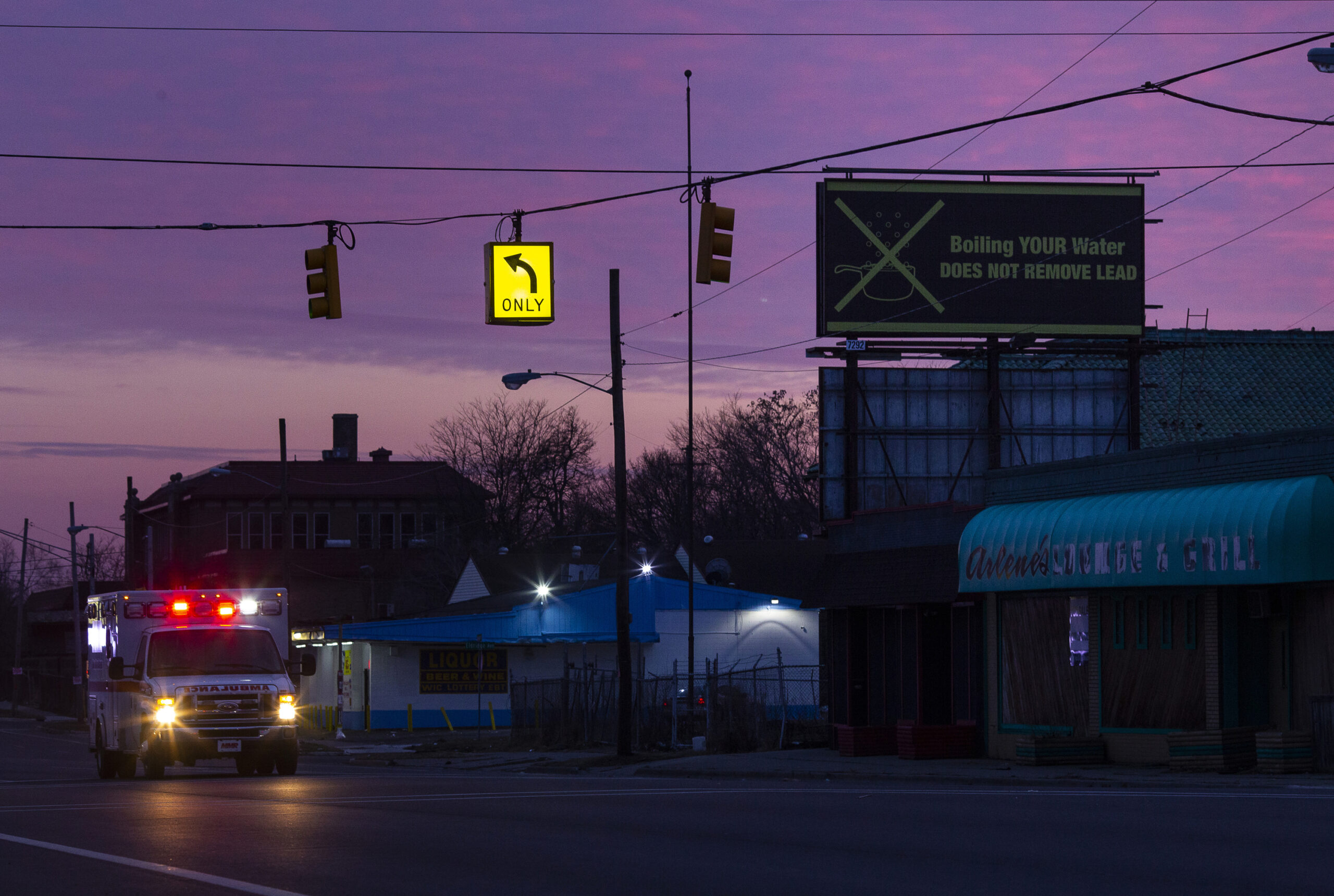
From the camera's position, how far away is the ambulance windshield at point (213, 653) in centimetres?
2647

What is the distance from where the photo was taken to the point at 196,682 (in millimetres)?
26109

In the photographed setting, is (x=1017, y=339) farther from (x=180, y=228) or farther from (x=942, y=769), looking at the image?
(x=180, y=228)

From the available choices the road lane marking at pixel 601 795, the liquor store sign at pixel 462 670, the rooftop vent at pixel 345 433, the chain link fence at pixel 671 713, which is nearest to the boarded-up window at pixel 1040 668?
the chain link fence at pixel 671 713

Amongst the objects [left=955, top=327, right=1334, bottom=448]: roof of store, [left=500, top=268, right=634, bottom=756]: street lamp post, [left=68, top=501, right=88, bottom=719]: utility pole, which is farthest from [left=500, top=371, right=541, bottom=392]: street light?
[left=68, top=501, right=88, bottom=719]: utility pole

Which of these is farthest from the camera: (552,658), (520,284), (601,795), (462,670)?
(552,658)

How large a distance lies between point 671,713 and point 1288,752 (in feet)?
56.3

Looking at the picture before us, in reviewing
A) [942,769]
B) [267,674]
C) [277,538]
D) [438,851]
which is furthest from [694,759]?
A: [277,538]

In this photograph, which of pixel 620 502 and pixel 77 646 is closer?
pixel 620 502

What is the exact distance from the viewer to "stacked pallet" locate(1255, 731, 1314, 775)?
22078 millimetres

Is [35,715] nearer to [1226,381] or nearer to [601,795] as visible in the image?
[1226,381]

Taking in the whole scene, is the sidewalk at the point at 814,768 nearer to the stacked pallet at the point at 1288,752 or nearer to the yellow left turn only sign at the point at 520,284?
the stacked pallet at the point at 1288,752

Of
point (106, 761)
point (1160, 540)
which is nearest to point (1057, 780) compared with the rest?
point (1160, 540)

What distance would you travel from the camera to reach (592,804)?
18.4m

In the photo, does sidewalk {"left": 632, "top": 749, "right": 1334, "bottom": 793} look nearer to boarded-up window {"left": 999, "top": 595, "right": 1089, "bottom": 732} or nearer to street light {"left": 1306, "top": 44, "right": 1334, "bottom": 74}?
boarded-up window {"left": 999, "top": 595, "right": 1089, "bottom": 732}
